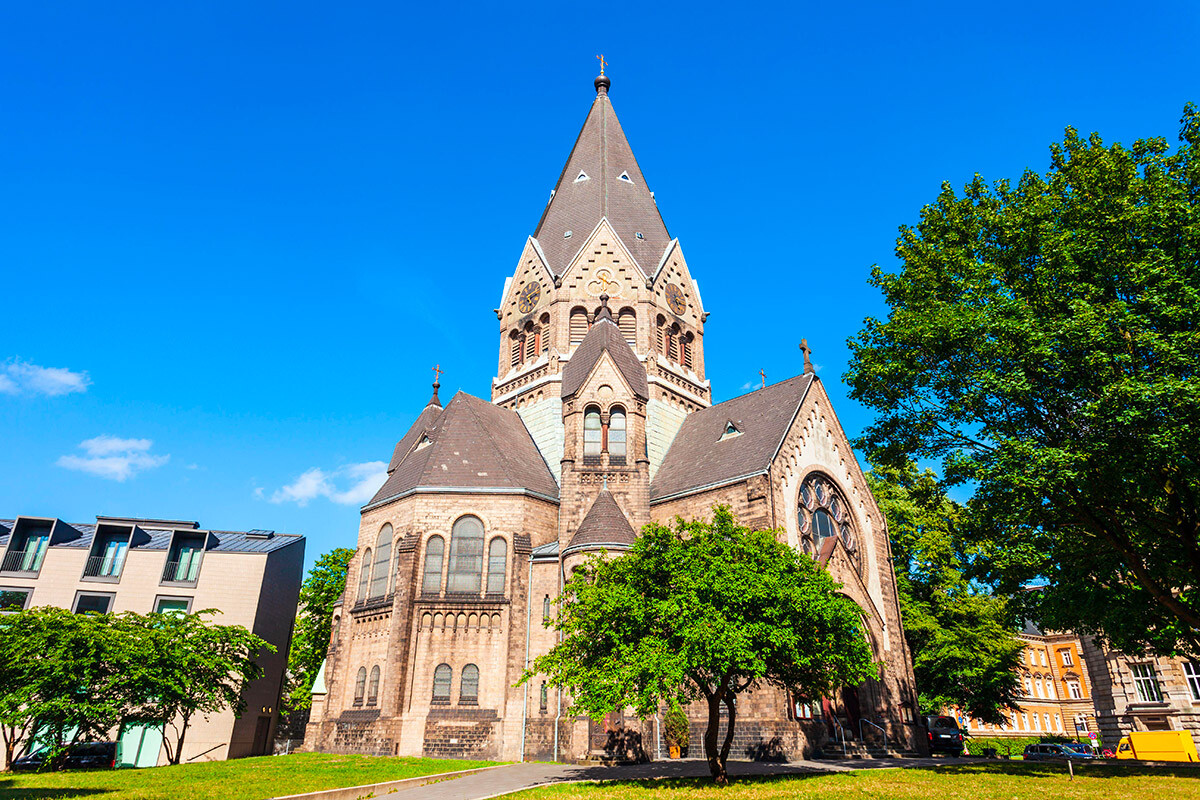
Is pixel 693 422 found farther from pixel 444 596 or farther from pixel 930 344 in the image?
pixel 930 344

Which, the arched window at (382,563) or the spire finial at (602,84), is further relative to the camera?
the spire finial at (602,84)

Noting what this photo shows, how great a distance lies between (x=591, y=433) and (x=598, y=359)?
130 inches

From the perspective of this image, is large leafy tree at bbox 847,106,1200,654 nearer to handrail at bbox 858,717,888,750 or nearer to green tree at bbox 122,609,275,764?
handrail at bbox 858,717,888,750

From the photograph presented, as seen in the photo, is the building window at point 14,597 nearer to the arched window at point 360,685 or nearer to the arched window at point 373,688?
the arched window at point 360,685

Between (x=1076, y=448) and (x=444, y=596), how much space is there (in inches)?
Answer: 807

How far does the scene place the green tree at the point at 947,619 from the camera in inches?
1204

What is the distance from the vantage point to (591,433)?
103 ft

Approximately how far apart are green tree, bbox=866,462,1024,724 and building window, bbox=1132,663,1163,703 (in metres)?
8.08

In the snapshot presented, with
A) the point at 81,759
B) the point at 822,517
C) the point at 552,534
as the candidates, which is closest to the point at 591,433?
the point at 552,534

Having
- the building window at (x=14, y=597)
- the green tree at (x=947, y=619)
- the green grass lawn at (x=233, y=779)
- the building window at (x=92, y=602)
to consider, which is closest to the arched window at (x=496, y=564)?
the green grass lawn at (x=233, y=779)

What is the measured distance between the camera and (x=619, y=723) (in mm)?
23156

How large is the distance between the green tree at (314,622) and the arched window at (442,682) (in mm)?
14539

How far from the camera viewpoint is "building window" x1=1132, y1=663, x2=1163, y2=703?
115 ft

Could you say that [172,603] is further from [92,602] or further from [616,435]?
[616,435]
